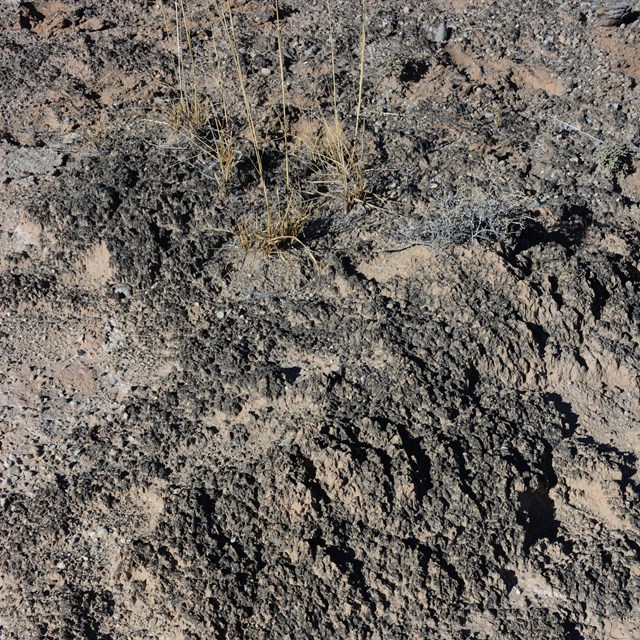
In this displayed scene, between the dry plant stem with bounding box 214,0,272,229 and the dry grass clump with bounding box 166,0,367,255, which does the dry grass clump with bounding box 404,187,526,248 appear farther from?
the dry plant stem with bounding box 214,0,272,229

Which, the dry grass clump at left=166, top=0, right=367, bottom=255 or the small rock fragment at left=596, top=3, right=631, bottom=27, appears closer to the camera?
the dry grass clump at left=166, top=0, right=367, bottom=255

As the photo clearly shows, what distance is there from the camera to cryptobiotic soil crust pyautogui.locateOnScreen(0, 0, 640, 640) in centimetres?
272

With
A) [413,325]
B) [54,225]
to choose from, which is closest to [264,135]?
[54,225]

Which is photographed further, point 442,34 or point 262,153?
point 442,34

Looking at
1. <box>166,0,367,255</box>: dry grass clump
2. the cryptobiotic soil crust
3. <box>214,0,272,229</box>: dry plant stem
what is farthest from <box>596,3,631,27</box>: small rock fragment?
<box>214,0,272,229</box>: dry plant stem

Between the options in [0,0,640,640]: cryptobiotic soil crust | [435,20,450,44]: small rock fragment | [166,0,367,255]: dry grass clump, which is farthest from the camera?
[435,20,450,44]: small rock fragment

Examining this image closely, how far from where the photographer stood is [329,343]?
3.25 m

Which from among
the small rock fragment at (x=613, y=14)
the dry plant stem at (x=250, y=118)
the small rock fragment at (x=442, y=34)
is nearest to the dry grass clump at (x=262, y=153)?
the dry plant stem at (x=250, y=118)

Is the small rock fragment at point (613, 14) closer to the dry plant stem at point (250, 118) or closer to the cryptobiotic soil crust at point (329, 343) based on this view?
the cryptobiotic soil crust at point (329, 343)

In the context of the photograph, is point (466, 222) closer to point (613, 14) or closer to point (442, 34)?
point (442, 34)

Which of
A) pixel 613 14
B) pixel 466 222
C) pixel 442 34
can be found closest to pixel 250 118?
pixel 466 222

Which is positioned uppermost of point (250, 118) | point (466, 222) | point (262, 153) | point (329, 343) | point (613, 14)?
point (613, 14)

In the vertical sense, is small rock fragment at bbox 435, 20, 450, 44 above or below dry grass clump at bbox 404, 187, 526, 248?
above

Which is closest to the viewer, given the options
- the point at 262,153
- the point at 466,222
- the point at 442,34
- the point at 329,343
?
the point at 329,343
